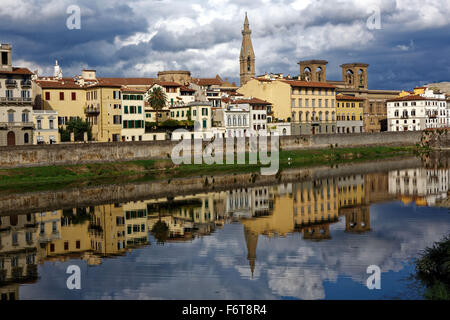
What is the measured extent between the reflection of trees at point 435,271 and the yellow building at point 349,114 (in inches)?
3661

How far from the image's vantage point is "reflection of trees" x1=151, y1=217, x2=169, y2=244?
3186 centimetres

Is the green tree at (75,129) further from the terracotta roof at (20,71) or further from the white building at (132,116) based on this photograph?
the terracotta roof at (20,71)

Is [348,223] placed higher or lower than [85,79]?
lower

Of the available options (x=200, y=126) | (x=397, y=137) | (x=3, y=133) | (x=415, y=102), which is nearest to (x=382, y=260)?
(x=3, y=133)

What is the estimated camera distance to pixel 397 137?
4065 inches

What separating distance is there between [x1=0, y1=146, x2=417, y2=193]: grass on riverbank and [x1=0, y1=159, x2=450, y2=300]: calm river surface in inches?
531

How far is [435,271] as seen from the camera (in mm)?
21984

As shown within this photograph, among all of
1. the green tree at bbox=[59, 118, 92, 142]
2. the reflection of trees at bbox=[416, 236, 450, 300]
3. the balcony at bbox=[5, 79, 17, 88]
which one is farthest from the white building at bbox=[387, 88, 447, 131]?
the reflection of trees at bbox=[416, 236, 450, 300]

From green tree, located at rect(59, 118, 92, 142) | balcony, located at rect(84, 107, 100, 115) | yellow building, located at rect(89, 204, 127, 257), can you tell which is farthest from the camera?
balcony, located at rect(84, 107, 100, 115)

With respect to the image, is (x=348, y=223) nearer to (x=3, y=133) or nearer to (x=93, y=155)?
(x=93, y=155)

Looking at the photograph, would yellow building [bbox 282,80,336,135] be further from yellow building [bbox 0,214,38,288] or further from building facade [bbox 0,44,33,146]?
yellow building [bbox 0,214,38,288]

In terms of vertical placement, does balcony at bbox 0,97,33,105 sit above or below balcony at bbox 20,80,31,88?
below

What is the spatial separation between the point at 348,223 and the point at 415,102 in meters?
94.9

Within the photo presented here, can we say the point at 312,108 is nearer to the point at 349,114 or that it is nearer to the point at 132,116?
the point at 349,114
